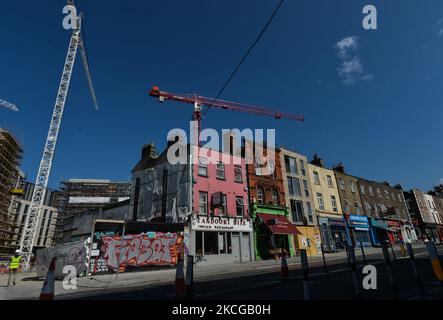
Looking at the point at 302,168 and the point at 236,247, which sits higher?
the point at 302,168

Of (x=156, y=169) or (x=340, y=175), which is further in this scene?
(x=340, y=175)

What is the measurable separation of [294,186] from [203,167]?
1254 centimetres

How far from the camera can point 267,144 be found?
3150 cm

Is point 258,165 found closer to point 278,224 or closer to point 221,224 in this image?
point 278,224

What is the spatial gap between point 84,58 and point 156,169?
131ft

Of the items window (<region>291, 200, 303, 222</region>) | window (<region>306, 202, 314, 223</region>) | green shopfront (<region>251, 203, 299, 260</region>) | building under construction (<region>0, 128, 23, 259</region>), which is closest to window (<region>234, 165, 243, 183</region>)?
green shopfront (<region>251, 203, 299, 260</region>)

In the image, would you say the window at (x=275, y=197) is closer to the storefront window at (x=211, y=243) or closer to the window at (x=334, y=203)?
the storefront window at (x=211, y=243)

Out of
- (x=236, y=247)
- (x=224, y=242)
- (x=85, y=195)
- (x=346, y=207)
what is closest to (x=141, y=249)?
(x=224, y=242)

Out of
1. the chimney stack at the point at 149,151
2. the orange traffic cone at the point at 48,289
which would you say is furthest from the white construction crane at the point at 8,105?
the orange traffic cone at the point at 48,289

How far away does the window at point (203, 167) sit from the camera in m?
25.0

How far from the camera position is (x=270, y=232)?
2572 cm
